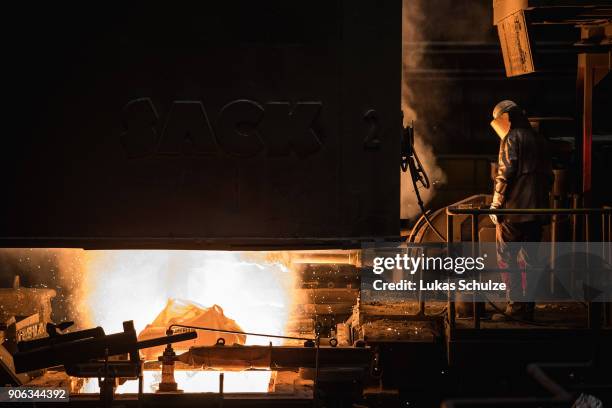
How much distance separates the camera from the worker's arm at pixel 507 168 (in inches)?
334

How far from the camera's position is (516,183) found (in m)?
8.55

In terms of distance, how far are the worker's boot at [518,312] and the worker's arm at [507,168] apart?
1003 millimetres

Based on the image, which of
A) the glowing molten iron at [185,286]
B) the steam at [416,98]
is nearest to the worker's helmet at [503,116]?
the glowing molten iron at [185,286]

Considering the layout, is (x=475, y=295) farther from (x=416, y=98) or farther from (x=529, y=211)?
(x=416, y=98)

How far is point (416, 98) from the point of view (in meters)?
18.4

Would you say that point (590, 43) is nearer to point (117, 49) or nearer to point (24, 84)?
point (117, 49)

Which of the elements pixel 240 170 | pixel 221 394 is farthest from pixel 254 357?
pixel 240 170

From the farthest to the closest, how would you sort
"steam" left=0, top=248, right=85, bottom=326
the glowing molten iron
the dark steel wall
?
"steam" left=0, top=248, right=85, bottom=326 → the glowing molten iron → the dark steel wall

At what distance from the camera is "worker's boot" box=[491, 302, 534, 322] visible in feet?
27.2

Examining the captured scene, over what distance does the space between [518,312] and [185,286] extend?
406cm

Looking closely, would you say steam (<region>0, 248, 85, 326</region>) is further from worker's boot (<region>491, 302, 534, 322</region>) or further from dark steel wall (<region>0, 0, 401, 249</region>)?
worker's boot (<region>491, 302, 534, 322</region>)

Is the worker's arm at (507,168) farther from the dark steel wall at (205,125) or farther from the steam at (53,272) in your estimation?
the steam at (53,272)

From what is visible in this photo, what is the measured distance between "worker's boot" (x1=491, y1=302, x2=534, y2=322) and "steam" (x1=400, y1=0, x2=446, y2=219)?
7292 mm

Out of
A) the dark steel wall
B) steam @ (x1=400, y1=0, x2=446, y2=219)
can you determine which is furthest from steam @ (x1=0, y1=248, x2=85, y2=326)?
steam @ (x1=400, y1=0, x2=446, y2=219)
